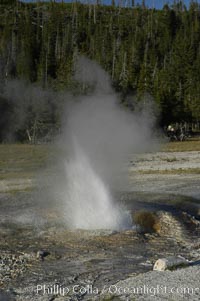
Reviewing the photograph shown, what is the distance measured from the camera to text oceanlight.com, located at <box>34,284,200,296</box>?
5375 millimetres

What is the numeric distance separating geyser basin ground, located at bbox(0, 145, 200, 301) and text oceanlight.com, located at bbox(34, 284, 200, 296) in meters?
0.10


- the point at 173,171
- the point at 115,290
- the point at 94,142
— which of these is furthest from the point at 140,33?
the point at 115,290

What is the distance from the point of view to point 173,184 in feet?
51.4

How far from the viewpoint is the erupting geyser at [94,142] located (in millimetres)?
8828

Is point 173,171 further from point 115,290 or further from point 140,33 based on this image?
point 140,33

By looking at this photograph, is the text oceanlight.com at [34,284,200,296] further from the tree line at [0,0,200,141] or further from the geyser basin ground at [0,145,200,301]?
the tree line at [0,0,200,141]

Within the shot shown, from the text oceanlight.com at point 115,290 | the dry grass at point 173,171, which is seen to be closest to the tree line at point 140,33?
the dry grass at point 173,171

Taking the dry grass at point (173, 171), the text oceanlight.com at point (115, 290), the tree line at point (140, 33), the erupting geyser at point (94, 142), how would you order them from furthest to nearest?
the tree line at point (140, 33)
the dry grass at point (173, 171)
the erupting geyser at point (94, 142)
the text oceanlight.com at point (115, 290)

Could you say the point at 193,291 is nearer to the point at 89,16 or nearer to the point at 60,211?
the point at 60,211

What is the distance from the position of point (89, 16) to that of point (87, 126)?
84.3m

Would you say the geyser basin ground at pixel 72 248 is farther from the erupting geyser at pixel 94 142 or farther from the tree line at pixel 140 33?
the tree line at pixel 140 33

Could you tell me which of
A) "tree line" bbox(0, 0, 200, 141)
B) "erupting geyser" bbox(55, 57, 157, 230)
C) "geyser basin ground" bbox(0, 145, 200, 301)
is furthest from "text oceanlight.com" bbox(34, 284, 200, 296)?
"tree line" bbox(0, 0, 200, 141)

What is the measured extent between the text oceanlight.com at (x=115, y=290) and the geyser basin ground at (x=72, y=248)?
10 cm

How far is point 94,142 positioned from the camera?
9.42 meters
